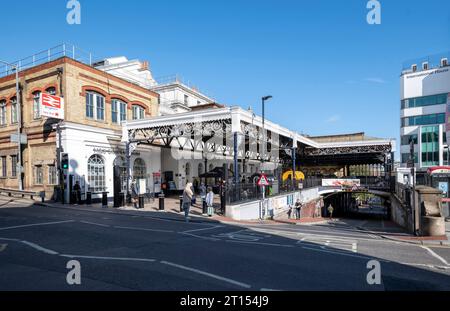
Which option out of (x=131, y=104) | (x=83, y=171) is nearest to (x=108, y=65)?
(x=131, y=104)

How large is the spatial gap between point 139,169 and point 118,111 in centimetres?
568

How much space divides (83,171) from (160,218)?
9.95 meters

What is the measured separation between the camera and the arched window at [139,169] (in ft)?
90.5

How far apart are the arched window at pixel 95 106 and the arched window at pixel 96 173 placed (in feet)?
11.0

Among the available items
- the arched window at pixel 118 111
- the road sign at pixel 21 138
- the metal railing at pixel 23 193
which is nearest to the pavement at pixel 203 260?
the metal railing at pixel 23 193

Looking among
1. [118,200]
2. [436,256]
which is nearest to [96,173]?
[118,200]

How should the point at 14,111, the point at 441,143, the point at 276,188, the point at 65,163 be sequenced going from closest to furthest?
1. the point at 65,163
2. the point at 276,188
3. the point at 14,111
4. the point at 441,143

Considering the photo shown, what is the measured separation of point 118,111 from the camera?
26.8 meters

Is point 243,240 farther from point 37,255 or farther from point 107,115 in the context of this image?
point 107,115

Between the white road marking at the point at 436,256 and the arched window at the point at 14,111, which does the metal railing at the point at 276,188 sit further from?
the arched window at the point at 14,111

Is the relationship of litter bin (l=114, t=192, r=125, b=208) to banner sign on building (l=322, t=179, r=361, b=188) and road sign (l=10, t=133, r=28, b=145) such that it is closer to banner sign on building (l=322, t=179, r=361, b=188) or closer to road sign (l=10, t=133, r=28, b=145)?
road sign (l=10, t=133, r=28, b=145)

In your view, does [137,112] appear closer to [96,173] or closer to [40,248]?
[96,173]

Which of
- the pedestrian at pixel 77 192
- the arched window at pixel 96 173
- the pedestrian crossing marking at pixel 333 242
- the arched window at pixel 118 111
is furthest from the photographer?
the arched window at pixel 118 111
